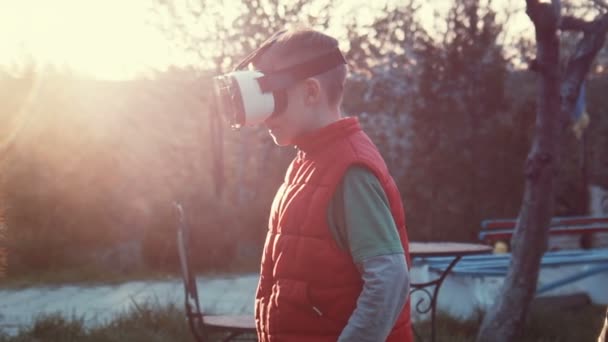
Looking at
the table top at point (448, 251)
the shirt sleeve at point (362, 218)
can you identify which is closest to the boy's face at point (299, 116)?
the shirt sleeve at point (362, 218)

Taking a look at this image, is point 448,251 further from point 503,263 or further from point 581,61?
point 503,263

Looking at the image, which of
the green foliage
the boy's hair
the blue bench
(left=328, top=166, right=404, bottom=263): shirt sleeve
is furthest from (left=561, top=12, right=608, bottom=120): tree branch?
the green foliage

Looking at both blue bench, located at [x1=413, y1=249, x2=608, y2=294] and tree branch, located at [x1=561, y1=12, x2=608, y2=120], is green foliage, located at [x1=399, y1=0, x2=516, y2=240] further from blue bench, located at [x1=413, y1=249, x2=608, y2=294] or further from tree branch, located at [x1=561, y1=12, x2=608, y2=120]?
tree branch, located at [x1=561, y1=12, x2=608, y2=120]

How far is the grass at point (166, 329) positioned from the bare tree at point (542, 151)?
44cm

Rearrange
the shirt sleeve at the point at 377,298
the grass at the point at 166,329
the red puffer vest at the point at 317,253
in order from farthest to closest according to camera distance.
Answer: the grass at the point at 166,329 → the red puffer vest at the point at 317,253 → the shirt sleeve at the point at 377,298

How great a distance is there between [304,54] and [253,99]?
0.18 metres

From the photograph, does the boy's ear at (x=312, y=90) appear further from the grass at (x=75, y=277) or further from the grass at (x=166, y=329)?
the grass at (x=75, y=277)

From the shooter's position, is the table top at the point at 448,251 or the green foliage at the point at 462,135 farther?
the green foliage at the point at 462,135

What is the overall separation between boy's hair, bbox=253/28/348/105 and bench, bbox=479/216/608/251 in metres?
6.60

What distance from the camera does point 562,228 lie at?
9.60 m

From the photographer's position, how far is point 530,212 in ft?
17.5

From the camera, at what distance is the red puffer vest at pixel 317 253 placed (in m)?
2.05

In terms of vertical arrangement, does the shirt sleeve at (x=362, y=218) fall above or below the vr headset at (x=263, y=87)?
below

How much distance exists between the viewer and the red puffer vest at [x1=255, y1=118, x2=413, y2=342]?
6.72ft
